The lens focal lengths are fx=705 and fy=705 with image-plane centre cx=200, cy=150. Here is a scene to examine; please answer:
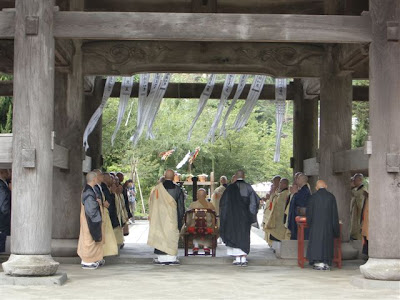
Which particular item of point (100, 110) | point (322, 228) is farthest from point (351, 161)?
point (100, 110)

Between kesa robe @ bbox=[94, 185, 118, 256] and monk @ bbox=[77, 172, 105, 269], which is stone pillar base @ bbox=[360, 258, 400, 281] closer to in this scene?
monk @ bbox=[77, 172, 105, 269]

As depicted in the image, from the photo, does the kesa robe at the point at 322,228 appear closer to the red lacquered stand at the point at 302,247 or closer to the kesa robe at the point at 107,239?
the red lacquered stand at the point at 302,247

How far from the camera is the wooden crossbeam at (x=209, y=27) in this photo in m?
9.44

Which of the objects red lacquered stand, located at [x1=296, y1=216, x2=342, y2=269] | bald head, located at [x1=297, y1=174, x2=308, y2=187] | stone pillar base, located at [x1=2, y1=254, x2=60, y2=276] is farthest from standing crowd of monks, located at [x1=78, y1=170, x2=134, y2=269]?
bald head, located at [x1=297, y1=174, x2=308, y2=187]

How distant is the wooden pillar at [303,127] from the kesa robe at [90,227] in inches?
264

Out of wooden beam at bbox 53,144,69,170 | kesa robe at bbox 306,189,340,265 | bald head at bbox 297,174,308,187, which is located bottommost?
kesa robe at bbox 306,189,340,265

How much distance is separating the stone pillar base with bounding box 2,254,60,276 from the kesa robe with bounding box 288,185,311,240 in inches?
187

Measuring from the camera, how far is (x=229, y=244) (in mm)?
12125

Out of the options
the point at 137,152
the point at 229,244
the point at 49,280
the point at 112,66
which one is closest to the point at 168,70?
the point at 112,66

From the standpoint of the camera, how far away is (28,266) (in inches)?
351

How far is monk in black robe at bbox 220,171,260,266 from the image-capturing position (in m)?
12.2

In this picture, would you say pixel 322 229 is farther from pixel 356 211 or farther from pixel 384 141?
pixel 356 211

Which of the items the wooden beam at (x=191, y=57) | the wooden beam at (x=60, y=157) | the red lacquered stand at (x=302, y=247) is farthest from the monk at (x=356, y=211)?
the wooden beam at (x=60, y=157)

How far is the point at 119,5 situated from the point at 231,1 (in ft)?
6.53
